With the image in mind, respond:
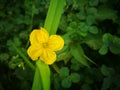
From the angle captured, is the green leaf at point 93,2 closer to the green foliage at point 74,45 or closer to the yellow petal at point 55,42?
the green foliage at point 74,45

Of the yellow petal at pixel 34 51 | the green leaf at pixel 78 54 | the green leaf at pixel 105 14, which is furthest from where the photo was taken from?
the green leaf at pixel 105 14

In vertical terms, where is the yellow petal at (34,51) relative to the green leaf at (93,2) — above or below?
below

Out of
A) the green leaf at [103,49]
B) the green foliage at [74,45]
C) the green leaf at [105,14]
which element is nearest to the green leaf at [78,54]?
the green foliage at [74,45]

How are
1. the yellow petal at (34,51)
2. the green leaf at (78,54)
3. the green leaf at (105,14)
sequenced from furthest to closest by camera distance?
the green leaf at (105,14), the green leaf at (78,54), the yellow petal at (34,51)

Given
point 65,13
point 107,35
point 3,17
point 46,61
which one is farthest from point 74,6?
point 3,17

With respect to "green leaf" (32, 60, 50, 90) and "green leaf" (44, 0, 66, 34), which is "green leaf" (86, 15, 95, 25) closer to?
"green leaf" (44, 0, 66, 34)

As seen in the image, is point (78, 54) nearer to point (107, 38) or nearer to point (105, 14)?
point (107, 38)

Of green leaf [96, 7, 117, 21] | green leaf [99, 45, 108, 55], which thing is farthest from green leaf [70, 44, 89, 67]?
green leaf [96, 7, 117, 21]

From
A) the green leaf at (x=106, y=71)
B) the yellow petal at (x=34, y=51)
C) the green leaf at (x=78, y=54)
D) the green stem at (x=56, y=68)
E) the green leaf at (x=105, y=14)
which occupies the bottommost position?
the green stem at (x=56, y=68)
